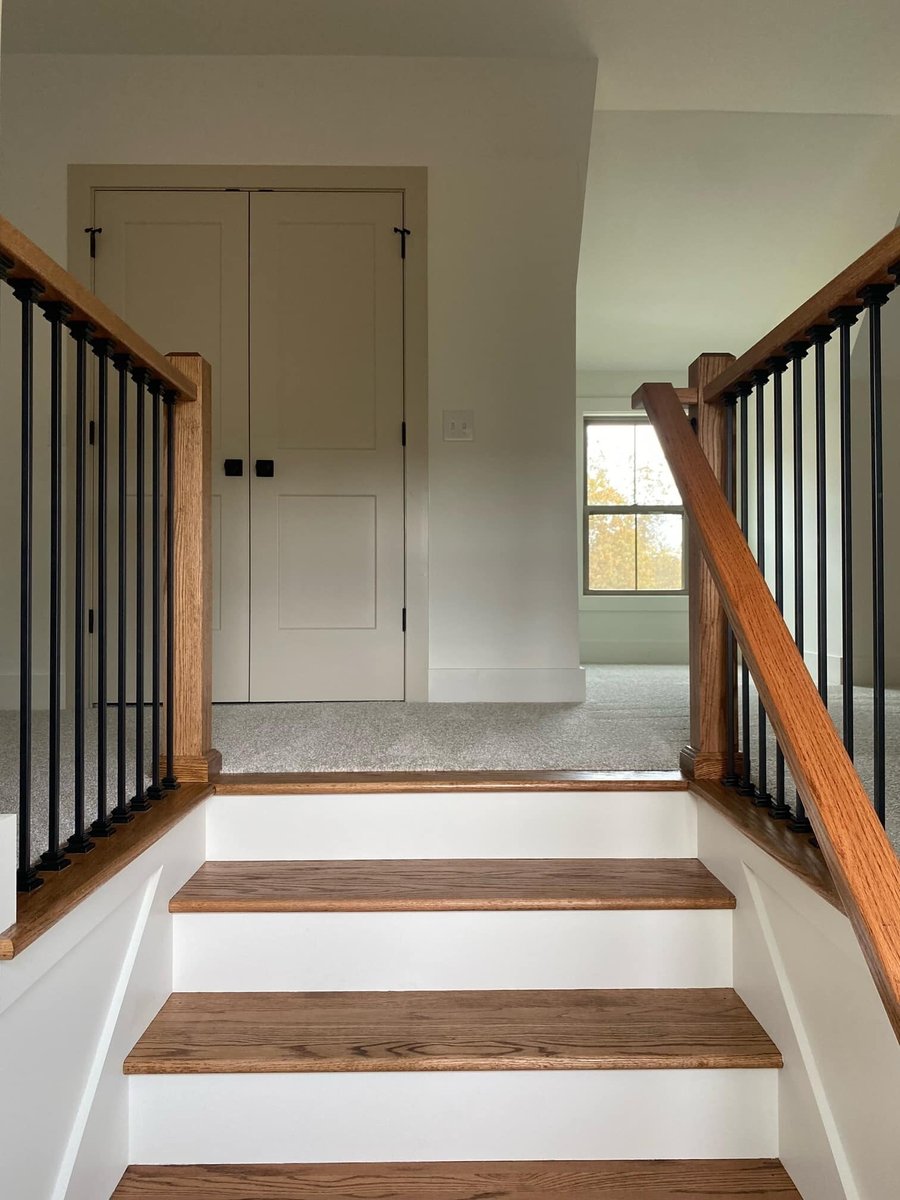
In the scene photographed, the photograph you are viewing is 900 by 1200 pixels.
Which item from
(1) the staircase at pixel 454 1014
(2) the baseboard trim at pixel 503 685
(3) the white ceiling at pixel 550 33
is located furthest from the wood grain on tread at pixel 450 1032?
(3) the white ceiling at pixel 550 33

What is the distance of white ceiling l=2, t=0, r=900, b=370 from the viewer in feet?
10.2

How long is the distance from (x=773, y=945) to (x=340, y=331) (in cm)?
278

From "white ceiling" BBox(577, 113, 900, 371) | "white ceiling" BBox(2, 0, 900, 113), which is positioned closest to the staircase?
"white ceiling" BBox(2, 0, 900, 113)

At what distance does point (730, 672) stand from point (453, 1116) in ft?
3.21

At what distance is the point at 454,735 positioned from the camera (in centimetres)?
241

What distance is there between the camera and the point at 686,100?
3613 millimetres

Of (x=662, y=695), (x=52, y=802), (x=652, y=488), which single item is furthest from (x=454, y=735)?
(x=652, y=488)

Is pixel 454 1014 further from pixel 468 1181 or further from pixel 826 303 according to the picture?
pixel 826 303

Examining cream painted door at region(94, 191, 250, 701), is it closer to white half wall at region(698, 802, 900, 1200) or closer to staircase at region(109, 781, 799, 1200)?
staircase at region(109, 781, 799, 1200)

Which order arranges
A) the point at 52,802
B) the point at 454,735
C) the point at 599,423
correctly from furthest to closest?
the point at 599,423
the point at 454,735
the point at 52,802

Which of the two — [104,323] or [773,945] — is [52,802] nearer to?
[104,323]

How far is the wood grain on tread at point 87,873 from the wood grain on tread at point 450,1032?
32 cm

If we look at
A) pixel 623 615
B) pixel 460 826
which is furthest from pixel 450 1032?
pixel 623 615

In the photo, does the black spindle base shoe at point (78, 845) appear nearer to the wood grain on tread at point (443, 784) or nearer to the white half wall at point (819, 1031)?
the wood grain on tread at point (443, 784)
